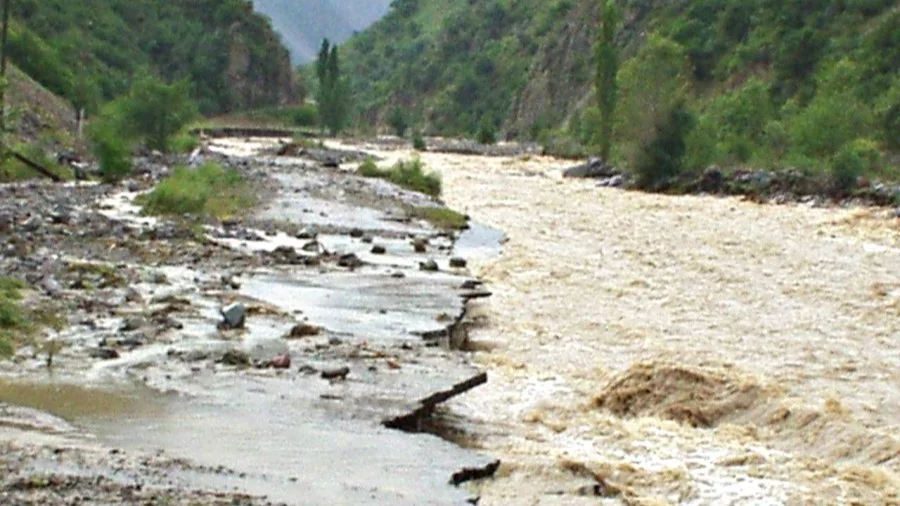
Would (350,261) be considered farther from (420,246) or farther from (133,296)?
(133,296)

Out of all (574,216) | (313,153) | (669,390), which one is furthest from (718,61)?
(669,390)

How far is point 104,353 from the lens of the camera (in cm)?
1069

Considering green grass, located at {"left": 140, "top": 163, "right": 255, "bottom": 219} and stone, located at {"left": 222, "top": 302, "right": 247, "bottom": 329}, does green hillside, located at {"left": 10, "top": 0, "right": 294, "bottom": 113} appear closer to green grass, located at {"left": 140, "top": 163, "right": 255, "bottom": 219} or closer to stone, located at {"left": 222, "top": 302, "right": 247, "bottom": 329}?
green grass, located at {"left": 140, "top": 163, "right": 255, "bottom": 219}

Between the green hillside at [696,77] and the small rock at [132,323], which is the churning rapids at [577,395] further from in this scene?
the green hillside at [696,77]

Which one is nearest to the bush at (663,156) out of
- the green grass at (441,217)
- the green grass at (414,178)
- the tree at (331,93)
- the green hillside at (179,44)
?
the green grass at (414,178)

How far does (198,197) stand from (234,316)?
14.2 m

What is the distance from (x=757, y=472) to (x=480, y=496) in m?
2.41

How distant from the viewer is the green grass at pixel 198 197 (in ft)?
83.5

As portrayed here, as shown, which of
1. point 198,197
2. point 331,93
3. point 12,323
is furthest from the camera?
point 331,93

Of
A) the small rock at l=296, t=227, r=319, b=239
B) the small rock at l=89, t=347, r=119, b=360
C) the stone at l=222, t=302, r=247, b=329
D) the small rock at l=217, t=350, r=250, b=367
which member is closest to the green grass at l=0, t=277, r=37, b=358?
the small rock at l=89, t=347, r=119, b=360

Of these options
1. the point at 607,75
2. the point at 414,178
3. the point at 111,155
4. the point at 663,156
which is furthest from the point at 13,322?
the point at 607,75

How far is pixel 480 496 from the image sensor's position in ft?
24.9

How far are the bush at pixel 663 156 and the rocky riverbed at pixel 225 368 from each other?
28357mm

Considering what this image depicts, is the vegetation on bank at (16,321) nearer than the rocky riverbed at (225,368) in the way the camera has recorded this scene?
No
